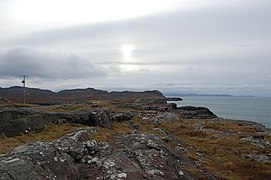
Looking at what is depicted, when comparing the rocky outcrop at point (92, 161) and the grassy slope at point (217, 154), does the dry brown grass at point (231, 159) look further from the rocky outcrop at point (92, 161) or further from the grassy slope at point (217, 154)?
the rocky outcrop at point (92, 161)

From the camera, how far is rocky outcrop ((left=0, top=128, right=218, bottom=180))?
14.5 m

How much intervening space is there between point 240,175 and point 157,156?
336 inches

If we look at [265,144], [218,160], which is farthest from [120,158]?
[265,144]

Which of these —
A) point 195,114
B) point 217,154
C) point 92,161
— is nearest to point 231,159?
point 217,154

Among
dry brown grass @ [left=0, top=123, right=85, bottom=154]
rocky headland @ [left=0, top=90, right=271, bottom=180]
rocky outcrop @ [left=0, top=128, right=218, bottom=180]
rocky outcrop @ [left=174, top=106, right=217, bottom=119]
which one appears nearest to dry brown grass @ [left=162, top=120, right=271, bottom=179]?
rocky headland @ [left=0, top=90, right=271, bottom=180]

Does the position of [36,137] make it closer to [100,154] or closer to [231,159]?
[100,154]

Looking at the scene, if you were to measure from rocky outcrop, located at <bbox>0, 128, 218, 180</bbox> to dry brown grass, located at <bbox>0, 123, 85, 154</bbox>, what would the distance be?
4211 mm

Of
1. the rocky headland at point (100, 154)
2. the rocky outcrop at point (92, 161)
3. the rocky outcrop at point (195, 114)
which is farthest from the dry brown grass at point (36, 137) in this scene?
the rocky outcrop at point (195, 114)

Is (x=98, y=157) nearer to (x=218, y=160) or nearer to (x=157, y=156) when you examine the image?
(x=157, y=156)

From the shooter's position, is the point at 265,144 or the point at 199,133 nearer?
the point at 265,144

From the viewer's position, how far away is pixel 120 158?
18234mm

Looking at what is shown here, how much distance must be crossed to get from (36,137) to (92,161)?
10258mm

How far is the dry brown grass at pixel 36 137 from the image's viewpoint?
2303cm

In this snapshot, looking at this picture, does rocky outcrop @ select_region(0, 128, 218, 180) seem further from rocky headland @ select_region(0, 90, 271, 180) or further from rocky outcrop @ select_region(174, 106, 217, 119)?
rocky outcrop @ select_region(174, 106, 217, 119)
